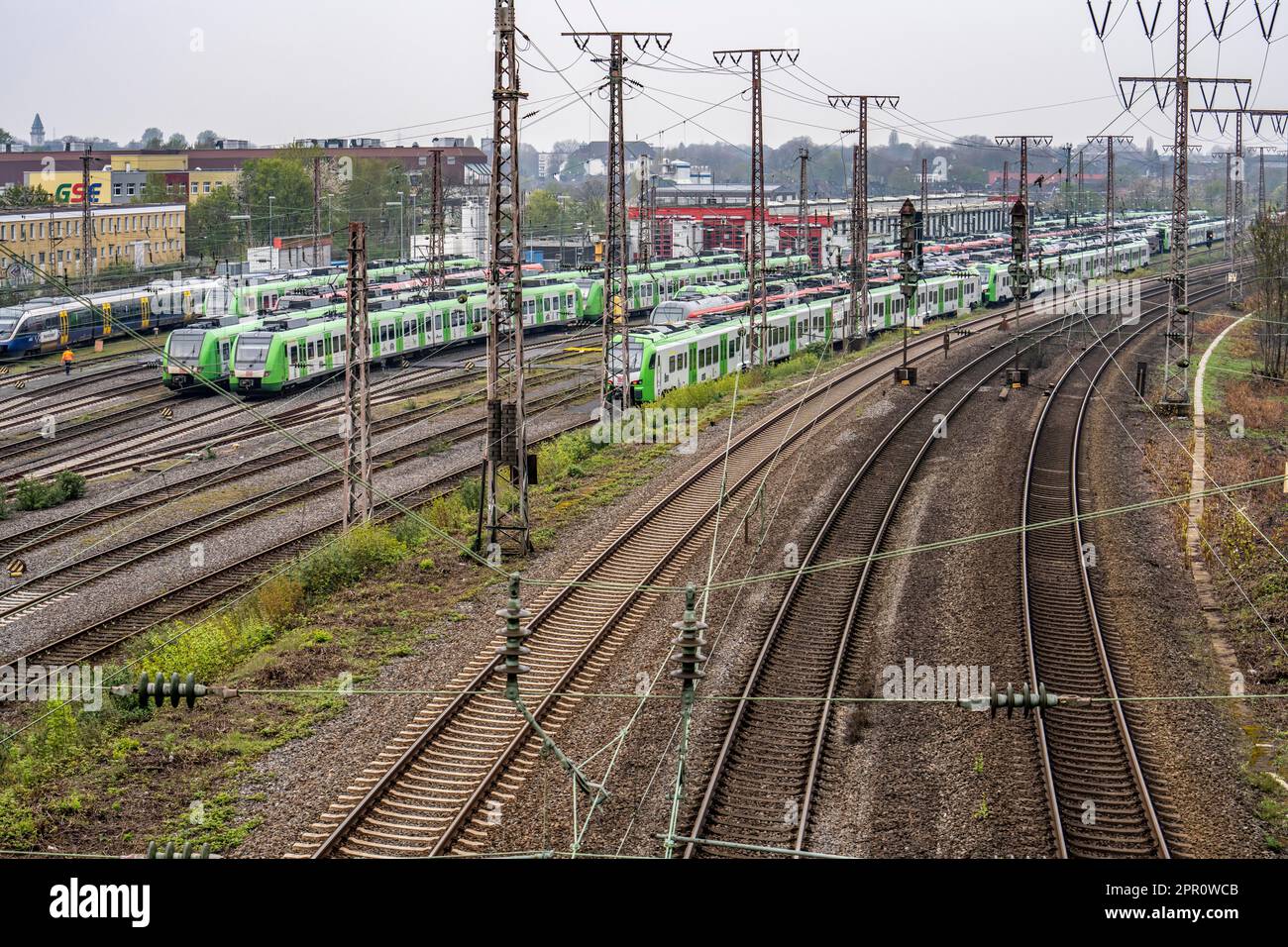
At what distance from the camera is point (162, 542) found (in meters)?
24.5

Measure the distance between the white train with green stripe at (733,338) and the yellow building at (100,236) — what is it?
3494 cm

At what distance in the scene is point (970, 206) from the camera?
12269 cm

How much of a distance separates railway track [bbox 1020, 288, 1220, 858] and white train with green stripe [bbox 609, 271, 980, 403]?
9821mm

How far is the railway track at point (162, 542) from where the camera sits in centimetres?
2130

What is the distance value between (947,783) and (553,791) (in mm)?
3646

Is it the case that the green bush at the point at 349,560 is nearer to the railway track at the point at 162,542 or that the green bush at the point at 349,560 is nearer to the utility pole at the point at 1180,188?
the railway track at the point at 162,542

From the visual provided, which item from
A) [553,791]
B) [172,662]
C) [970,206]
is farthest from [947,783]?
[970,206]

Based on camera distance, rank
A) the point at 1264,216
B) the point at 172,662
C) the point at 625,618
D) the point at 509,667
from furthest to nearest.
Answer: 1. the point at 1264,216
2. the point at 625,618
3. the point at 172,662
4. the point at 509,667

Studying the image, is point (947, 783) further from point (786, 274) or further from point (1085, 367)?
point (786, 274)

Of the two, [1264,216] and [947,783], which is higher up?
[1264,216]

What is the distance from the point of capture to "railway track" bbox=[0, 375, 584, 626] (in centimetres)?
2130
